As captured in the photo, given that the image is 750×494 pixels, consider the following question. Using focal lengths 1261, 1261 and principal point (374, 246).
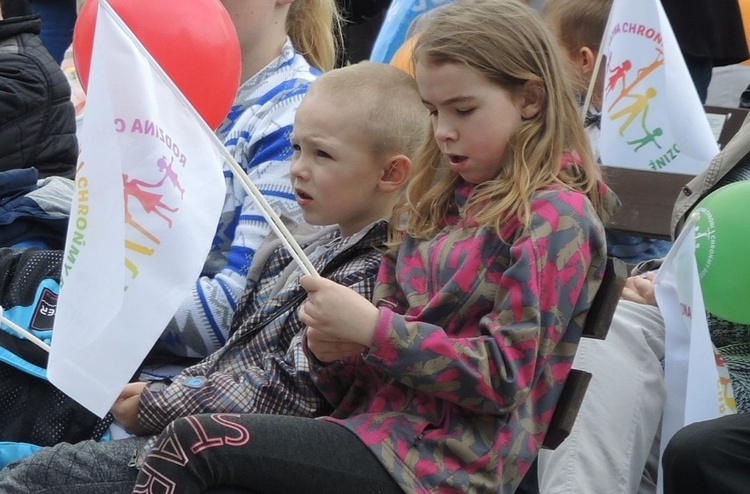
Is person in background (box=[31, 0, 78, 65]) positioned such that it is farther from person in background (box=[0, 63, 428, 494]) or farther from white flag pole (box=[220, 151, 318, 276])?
white flag pole (box=[220, 151, 318, 276])

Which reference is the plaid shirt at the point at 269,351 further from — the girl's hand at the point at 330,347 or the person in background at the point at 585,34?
the person in background at the point at 585,34

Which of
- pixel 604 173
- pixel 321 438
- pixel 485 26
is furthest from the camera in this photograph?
pixel 604 173

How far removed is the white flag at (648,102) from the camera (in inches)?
137

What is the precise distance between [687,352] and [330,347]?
0.87 m

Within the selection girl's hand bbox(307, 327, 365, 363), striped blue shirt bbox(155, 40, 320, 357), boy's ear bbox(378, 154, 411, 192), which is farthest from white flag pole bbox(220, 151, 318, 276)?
striped blue shirt bbox(155, 40, 320, 357)

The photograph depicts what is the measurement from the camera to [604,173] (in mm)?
3201

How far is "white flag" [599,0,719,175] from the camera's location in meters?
3.47

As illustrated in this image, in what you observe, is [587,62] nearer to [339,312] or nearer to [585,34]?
[585,34]

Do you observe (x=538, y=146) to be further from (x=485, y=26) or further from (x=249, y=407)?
(x=249, y=407)

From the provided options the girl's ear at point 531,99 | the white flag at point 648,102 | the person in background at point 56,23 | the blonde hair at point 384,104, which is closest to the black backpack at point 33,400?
the blonde hair at point 384,104

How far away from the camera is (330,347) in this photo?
2.36m

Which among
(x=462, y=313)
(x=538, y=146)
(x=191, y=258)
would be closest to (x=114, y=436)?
(x=191, y=258)

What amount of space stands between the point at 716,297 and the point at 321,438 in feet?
3.42

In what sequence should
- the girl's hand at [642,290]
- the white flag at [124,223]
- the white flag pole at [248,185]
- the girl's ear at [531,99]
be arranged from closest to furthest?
1. the white flag at [124,223]
2. the white flag pole at [248,185]
3. the girl's ear at [531,99]
4. the girl's hand at [642,290]
